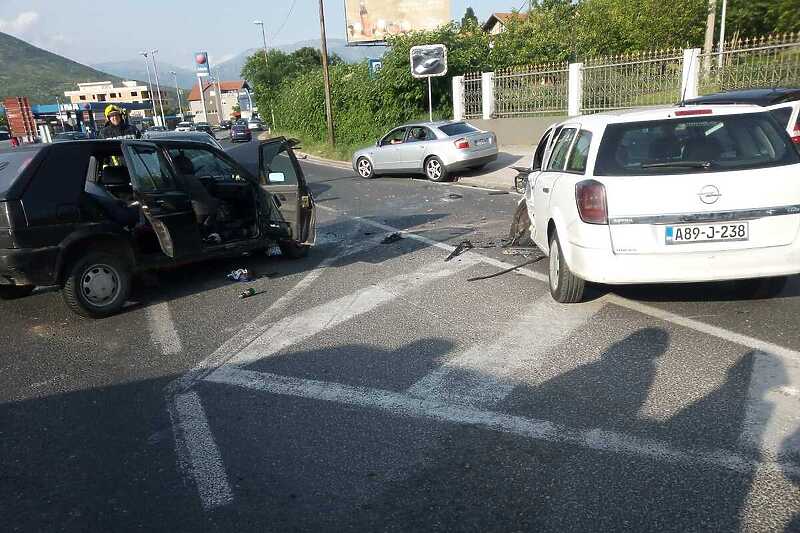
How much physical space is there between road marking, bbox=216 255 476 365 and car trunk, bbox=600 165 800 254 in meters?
2.67

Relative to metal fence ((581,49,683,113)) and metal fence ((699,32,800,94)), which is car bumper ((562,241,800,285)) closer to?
metal fence ((699,32,800,94))

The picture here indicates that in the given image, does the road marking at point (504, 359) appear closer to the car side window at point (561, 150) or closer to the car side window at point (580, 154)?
the car side window at point (580, 154)

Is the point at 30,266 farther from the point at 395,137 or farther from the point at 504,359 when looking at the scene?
the point at 395,137

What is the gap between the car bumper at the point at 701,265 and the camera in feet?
15.8

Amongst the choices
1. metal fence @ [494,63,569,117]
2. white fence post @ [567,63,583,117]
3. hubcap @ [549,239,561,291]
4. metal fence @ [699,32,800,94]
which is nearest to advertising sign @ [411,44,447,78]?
metal fence @ [494,63,569,117]

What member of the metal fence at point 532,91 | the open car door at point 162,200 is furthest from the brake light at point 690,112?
the metal fence at point 532,91

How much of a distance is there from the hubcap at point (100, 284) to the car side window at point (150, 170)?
0.91 meters

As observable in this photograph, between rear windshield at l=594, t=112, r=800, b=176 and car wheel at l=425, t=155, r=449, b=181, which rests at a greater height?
rear windshield at l=594, t=112, r=800, b=176

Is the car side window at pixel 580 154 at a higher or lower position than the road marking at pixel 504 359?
higher

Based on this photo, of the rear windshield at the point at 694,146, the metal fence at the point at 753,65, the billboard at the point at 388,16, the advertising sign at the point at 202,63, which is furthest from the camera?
the advertising sign at the point at 202,63

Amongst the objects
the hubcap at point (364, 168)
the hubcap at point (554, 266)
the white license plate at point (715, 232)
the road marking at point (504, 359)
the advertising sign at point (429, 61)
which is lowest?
the hubcap at point (364, 168)

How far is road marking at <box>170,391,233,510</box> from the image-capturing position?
10.5 ft

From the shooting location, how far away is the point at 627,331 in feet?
16.6

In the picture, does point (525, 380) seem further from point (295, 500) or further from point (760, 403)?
point (295, 500)
